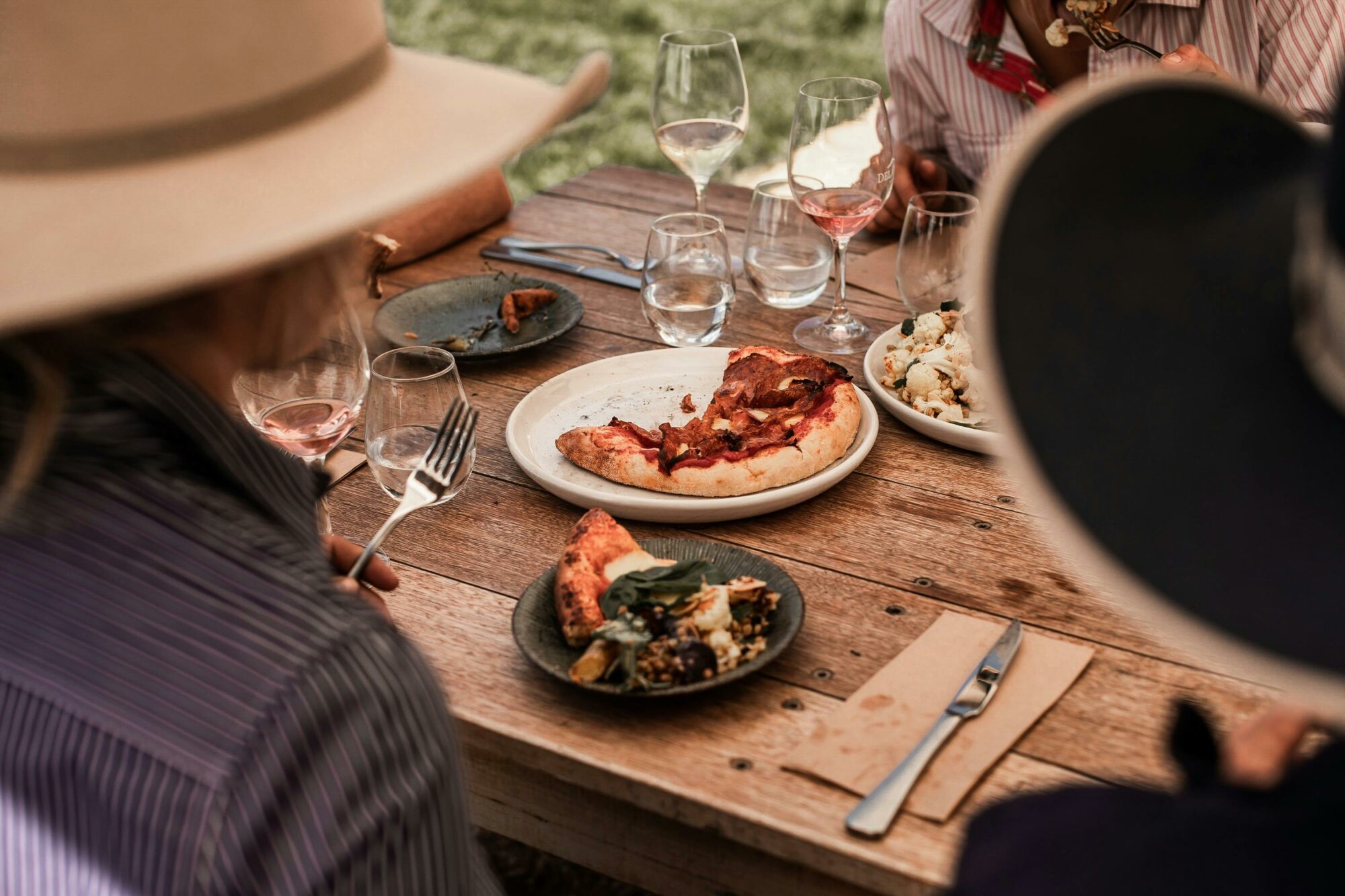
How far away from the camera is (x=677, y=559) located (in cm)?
145

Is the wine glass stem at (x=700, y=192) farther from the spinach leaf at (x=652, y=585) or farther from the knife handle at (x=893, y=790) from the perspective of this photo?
the knife handle at (x=893, y=790)

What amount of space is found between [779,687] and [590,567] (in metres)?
0.25

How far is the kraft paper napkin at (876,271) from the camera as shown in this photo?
2.28 m

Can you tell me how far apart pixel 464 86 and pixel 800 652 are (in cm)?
70

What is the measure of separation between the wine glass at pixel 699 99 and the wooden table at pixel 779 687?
2.33ft

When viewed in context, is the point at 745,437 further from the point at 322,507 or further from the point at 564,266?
the point at 564,266

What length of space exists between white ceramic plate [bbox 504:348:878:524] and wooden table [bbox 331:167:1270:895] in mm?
37

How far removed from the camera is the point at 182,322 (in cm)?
90

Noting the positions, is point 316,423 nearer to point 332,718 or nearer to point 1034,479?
point 332,718

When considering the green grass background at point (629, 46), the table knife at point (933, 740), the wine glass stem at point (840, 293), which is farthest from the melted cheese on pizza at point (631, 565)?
the green grass background at point (629, 46)

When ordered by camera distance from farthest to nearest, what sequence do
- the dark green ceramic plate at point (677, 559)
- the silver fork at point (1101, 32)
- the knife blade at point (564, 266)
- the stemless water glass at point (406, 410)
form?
the silver fork at point (1101, 32)
the knife blade at point (564, 266)
the stemless water glass at point (406, 410)
the dark green ceramic plate at point (677, 559)

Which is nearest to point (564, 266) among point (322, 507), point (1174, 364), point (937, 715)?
point (322, 507)

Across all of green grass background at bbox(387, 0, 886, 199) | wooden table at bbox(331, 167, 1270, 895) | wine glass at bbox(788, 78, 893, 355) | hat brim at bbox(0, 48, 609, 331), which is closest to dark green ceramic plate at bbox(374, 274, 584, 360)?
wooden table at bbox(331, 167, 1270, 895)

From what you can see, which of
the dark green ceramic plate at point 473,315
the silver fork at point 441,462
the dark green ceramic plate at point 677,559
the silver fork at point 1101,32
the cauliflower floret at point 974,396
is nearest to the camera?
the dark green ceramic plate at point 677,559
